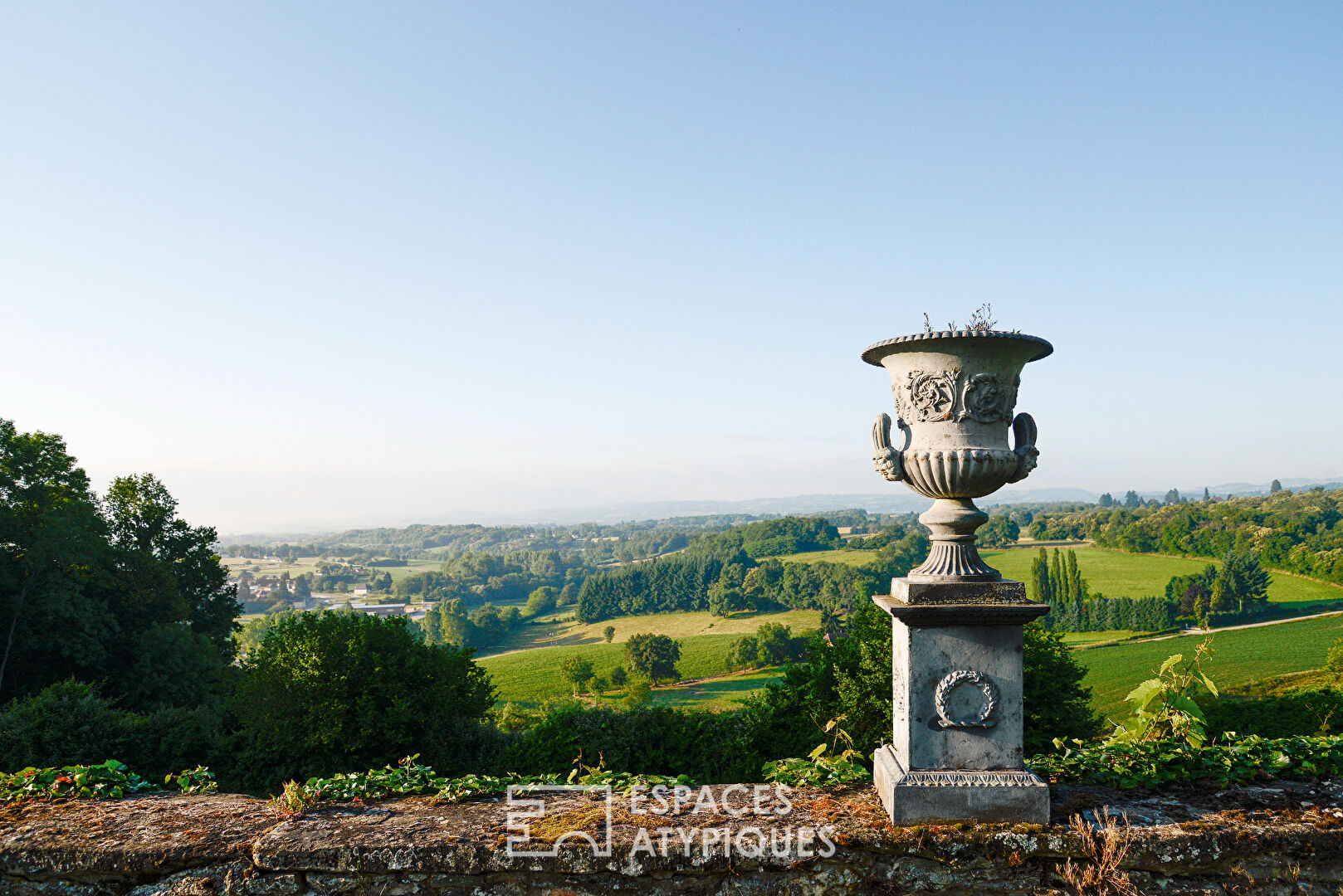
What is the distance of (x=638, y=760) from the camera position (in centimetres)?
1139

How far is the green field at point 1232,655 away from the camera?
2875 centimetres

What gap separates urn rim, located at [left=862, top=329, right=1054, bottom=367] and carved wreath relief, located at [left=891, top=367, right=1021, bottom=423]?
→ 0.17 meters

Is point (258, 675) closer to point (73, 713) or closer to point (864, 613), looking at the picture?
point (73, 713)

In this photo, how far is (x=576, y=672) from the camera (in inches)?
1941

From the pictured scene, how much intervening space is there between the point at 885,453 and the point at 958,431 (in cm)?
37

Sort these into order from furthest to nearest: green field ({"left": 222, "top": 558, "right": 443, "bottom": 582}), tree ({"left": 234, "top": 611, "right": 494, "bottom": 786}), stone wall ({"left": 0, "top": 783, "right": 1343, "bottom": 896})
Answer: green field ({"left": 222, "top": 558, "right": 443, "bottom": 582})
tree ({"left": 234, "top": 611, "right": 494, "bottom": 786})
stone wall ({"left": 0, "top": 783, "right": 1343, "bottom": 896})

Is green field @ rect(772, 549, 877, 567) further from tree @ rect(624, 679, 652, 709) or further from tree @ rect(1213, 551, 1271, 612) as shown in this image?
tree @ rect(624, 679, 652, 709)

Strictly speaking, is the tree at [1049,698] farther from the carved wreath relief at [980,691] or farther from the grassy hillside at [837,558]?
the grassy hillside at [837,558]

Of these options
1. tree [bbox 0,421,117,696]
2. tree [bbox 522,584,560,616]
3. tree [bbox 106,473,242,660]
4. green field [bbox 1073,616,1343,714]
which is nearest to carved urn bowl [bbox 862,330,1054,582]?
tree [bbox 0,421,117,696]

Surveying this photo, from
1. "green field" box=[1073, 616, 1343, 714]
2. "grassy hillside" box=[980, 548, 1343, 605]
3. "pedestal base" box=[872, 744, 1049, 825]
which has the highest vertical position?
"pedestal base" box=[872, 744, 1049, 825]

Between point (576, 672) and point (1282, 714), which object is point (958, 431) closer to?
point (1282, 714)

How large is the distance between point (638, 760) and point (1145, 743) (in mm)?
8807

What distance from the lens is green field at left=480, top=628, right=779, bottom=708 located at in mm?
44919

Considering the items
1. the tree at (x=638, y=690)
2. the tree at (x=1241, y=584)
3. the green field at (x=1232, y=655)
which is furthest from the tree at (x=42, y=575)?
the tree at (x=1241, y=584)
